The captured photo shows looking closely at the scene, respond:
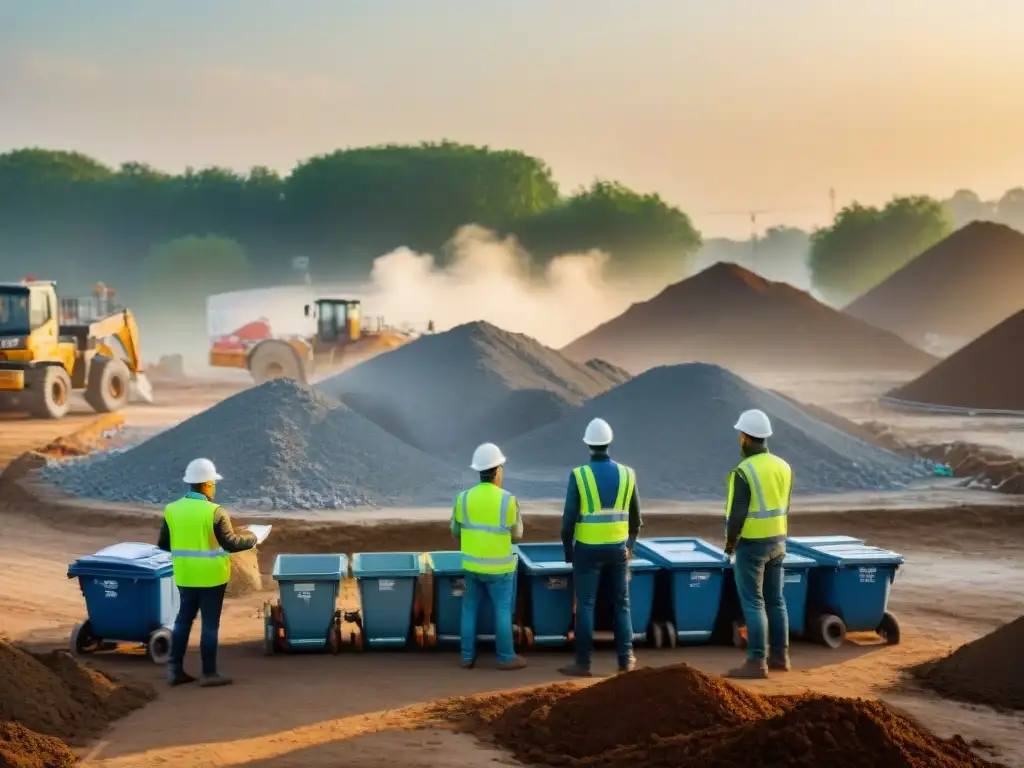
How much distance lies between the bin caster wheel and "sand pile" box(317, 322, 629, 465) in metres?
11.6

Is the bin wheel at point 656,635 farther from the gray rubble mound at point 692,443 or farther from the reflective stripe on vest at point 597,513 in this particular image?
the gray rubble mound at point 692,443

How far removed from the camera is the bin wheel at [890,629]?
1121 centimetres

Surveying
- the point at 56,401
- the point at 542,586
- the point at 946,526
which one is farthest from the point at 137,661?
the point at 56,401

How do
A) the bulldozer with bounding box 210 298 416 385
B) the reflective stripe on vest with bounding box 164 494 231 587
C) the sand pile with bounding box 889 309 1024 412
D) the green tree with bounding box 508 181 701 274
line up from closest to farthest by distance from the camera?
the reflective stripe on vest with bounding box 164 494 231 587 → the sand pile with bounding box 889 309 1024 412 → the bulldozer with bounding box 210 298 416 385 → the green tree with bounding box 508 181 701 274

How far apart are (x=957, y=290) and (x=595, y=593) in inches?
2416

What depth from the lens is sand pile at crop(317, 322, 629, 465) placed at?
79.0 ft

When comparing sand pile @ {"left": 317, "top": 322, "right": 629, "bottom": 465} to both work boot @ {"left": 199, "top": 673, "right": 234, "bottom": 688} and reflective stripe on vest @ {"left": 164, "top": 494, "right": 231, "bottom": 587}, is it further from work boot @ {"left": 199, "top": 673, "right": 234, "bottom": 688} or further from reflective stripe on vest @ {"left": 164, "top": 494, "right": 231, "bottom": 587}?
reflective stripe on vest @ {"left": 164, "top": 494, "right": 231, "bottom": 587}

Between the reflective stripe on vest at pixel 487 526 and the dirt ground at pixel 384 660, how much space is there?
2.84ft

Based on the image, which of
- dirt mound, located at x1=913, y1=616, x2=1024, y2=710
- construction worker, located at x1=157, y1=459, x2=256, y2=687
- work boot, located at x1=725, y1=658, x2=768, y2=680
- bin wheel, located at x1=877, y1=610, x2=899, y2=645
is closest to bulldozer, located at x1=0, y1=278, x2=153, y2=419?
construction worker, located at x1=157, y1=459, x2=256, y2=687

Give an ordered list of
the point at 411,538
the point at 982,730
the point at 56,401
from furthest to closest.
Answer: the point at 56,401 → the point at 411,538 → the point at 982,730

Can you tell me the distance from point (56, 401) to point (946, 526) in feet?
67.0

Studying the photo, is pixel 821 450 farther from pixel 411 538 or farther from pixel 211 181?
pixel 211 181

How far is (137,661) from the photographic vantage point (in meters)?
10.4

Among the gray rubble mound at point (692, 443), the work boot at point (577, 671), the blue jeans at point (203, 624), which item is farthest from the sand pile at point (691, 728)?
the gray rubble mound at point (692, 443)
